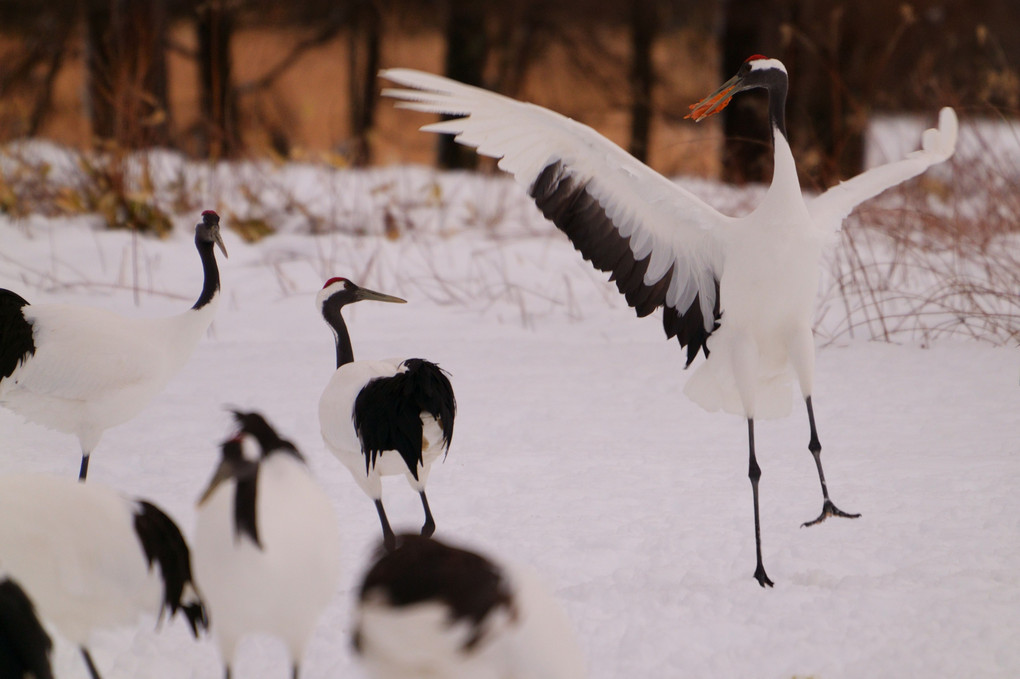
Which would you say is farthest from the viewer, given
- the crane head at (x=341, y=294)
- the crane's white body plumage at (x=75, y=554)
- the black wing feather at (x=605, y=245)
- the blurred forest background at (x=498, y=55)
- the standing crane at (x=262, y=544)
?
the blurred forest background at (x=498, y=55)

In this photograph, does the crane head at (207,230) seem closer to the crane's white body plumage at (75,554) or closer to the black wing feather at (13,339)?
the black wing feather at (13,339)

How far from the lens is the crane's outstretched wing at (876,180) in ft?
10.3

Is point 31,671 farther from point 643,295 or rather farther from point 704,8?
point 704,8

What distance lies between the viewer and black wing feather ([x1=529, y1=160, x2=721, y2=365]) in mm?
3301

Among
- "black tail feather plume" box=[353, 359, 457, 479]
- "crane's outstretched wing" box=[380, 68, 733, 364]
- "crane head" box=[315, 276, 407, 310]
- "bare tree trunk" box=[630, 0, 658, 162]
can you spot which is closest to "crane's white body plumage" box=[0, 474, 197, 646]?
"black tail feather plume" box=[353, 359, 457, 479]

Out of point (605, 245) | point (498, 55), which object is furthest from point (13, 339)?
point (498, 55)

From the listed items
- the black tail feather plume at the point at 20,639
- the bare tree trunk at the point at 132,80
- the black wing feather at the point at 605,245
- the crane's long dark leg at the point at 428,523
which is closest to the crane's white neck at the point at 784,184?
the black wing feather at the point at 605,245

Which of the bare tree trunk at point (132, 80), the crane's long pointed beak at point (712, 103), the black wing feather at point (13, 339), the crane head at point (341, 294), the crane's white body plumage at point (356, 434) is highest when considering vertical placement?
the bare tree trunk at point (132, 80)

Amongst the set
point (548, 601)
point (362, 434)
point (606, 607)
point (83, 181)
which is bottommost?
point (606, 607)

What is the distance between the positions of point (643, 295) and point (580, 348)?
80.6 inches

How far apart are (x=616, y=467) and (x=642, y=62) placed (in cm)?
1019

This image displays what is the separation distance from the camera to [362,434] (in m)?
3.00

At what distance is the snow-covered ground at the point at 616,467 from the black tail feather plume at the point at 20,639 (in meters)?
0.48

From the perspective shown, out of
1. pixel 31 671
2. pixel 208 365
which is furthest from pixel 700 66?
pixel 31 671
